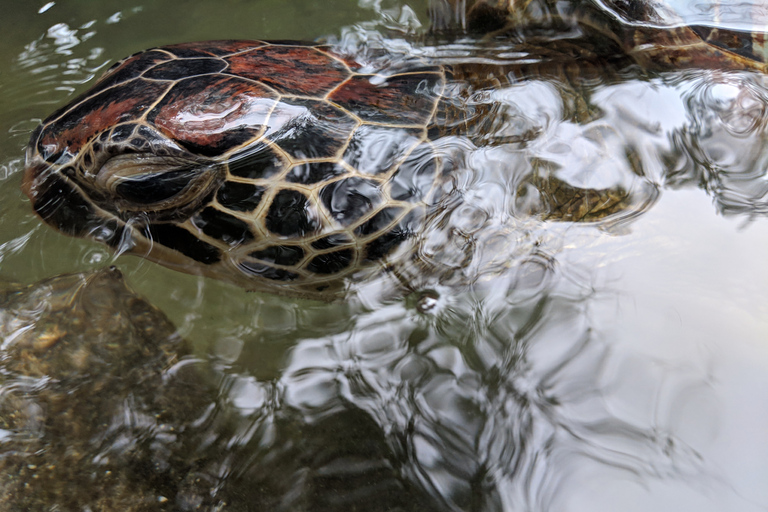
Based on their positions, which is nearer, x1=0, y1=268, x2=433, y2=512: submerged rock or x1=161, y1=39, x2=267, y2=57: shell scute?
x1=0, y1=268, x2=433, y2=512: submerged rock

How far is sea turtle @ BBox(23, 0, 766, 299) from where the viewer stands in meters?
1.57

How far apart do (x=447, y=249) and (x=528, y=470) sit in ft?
2.43

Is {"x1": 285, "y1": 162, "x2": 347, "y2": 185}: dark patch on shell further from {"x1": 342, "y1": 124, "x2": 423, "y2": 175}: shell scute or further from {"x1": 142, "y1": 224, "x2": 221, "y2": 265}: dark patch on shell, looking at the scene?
{"x1": 142, "y1": 224, "x2": 221, "y2": 265}: dark patch on shell

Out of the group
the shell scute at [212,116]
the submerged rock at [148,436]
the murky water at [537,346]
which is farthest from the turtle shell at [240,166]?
the submerged rock at [148,436]

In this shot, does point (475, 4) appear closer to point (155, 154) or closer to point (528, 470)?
point (155, 154)

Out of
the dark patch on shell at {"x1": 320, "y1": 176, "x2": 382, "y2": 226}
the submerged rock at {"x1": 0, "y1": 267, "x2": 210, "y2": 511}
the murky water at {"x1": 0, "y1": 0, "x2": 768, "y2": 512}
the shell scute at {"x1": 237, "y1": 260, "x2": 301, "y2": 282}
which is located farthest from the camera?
the shell scute at {"x1": 237, "y1": 260, "x2": 301, "y2": 282}

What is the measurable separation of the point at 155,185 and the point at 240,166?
0.93 feet

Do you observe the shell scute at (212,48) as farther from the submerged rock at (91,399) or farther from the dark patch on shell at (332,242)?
the submerged rock at (91,399)

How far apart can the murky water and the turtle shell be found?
229mm

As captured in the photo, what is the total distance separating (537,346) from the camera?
1622 millimetres

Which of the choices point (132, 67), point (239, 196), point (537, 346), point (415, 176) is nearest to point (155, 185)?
point (239, 196)

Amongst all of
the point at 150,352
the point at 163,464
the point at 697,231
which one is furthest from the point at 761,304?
the point at 150,352

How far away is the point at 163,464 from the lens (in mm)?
1565

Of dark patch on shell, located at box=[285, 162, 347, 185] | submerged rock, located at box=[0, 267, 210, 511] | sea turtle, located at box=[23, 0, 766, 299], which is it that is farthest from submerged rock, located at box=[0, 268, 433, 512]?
dark patch on shell, located at box=[285, 162, 347, 185]
